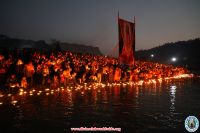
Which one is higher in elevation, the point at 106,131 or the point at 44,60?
the point at 44,60

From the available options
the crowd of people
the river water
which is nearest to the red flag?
the crowd of people

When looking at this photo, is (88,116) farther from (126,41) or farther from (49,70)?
(126,41)

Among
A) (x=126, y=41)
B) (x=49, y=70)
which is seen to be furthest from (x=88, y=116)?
(x=126, y=41)

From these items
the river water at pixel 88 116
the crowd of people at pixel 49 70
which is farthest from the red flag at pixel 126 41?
the river water at pixel 88 116

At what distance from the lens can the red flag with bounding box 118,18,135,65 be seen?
120 feet

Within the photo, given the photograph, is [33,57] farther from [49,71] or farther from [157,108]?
[157,108]

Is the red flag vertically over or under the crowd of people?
over

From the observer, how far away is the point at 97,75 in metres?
Result: 29.4

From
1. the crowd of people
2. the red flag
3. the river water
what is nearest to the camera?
the river water

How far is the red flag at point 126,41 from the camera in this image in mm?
36447

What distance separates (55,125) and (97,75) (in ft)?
63.4

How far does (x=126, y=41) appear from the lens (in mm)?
37094

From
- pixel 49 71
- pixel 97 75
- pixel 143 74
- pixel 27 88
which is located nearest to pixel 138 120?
pixel 27 88

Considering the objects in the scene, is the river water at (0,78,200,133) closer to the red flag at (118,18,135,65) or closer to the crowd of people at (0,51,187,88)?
the crowd of people at (0,51,187,88)
